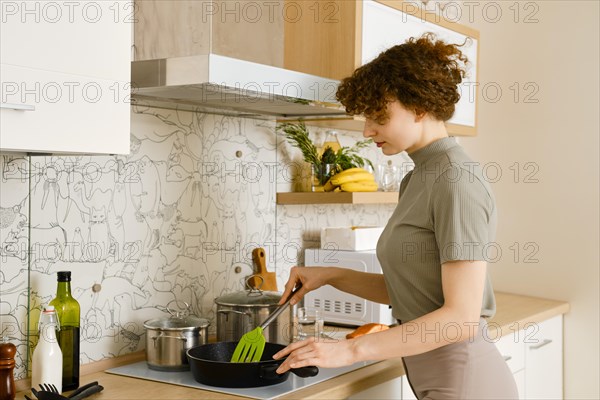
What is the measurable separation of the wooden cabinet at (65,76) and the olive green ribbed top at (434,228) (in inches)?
26.2

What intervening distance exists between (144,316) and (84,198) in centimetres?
41

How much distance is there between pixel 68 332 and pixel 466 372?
954 mm

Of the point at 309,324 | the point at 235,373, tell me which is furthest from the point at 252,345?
the point at 309,324

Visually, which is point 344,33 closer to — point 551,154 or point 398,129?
point 398,129

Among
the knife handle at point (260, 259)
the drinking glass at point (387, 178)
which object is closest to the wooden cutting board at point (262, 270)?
the knife handle at point (260, 259)

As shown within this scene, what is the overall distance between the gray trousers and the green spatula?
38 centimetres

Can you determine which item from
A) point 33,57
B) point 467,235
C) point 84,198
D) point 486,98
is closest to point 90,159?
point 84,198

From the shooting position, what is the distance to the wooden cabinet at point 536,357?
106 inches

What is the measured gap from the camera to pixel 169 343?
6.55 ft

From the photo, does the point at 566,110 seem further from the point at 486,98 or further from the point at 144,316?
the point at 144,316

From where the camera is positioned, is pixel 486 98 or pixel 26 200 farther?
pixel 486 98

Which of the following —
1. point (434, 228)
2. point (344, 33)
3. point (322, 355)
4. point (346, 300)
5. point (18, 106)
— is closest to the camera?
point (18, 106)

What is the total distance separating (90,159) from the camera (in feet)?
6.52

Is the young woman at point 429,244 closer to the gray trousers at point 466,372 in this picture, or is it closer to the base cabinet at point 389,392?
the gray trousers at point 466,372
